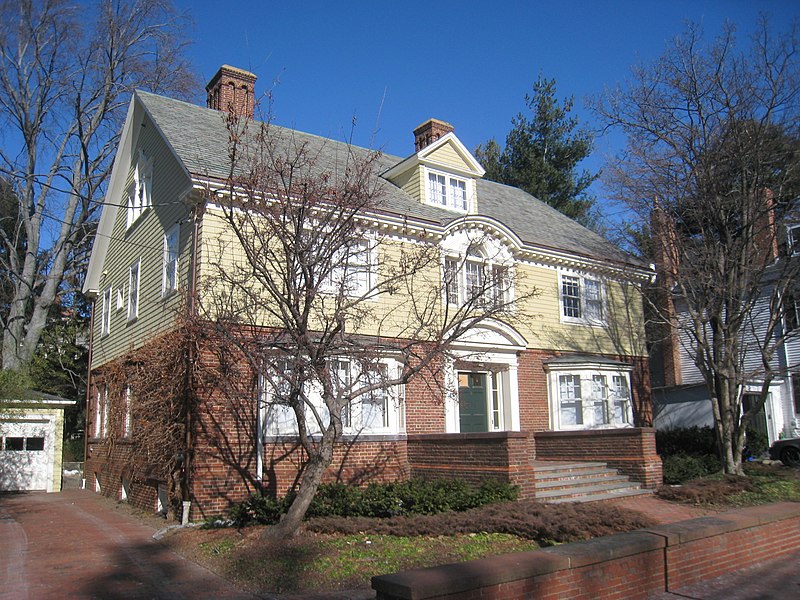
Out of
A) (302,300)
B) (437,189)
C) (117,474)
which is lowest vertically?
(117,474)

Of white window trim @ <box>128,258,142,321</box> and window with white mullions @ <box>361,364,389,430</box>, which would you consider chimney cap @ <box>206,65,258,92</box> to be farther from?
window with white mullions @ <box>361,364,389,430</box>

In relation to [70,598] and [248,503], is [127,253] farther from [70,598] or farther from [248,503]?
[70,598]

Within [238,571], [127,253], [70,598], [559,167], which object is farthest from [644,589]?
[559,167]

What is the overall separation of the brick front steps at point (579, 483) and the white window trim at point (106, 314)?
13.0 m

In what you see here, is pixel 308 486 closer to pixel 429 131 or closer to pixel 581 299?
pixel 581 299

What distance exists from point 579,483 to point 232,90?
1434 centimetres

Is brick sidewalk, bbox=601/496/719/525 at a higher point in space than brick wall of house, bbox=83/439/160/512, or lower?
lower

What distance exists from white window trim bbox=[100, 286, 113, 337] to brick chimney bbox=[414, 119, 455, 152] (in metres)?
10.6

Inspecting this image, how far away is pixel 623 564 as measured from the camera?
7156 mm

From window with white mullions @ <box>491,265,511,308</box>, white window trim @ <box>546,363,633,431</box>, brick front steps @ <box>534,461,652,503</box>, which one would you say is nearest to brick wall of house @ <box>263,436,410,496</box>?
brick front steps @ <box>534,461,652,503</box>

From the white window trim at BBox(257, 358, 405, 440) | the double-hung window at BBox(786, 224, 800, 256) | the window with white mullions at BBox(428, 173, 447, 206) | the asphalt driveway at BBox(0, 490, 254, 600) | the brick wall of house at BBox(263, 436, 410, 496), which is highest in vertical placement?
the window with white mullions at BBox(428, 173, 447, 206)

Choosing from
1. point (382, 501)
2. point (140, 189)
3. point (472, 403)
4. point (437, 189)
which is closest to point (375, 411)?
point (472, 403)

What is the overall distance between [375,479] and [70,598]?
7.62 metres

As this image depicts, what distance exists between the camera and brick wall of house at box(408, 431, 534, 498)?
506 inches
